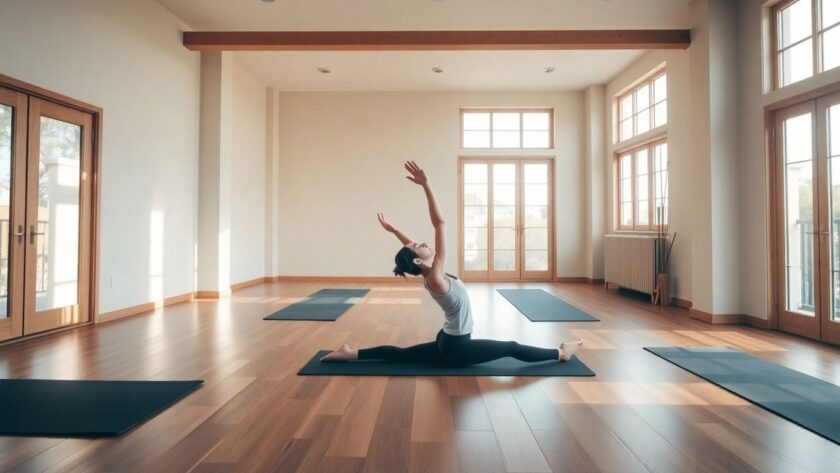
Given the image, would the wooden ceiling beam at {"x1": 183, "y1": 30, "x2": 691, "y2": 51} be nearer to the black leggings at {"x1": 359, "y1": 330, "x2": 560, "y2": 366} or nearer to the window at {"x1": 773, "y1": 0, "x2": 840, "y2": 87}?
the window at {"x1": 773, "y1": 0, "x2": 840, "y2": 87}

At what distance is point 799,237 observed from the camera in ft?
12.7

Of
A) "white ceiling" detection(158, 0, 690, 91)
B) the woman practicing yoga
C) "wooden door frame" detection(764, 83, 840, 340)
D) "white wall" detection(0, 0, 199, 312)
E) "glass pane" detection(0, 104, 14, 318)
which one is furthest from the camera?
"white ceiling" detection(158, 0, 690, 91)

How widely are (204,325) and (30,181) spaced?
1781 mm

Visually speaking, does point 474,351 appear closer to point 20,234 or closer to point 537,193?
point 20,234

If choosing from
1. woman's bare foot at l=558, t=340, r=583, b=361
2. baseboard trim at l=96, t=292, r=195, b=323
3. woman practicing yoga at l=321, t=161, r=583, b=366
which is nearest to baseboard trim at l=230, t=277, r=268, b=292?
baseboard trim at l=96, t=292, r=195, b=323

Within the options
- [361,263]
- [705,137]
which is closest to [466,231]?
[361,263]

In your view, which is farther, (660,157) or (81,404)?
(660,157)

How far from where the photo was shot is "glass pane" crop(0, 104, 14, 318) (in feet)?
11.1

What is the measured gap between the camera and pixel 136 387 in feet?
7.93

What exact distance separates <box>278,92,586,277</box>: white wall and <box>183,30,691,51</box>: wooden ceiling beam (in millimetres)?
2597

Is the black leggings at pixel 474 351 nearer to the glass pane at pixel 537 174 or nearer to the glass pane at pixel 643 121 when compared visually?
the glass pane at pixel 643 121

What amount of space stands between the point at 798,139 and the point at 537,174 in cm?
438

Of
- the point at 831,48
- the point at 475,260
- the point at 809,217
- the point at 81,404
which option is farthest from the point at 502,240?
the point at 81,404

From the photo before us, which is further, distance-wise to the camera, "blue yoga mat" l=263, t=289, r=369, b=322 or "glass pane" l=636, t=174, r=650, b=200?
"glass pane" l=636, t=174, r=650, b=200
